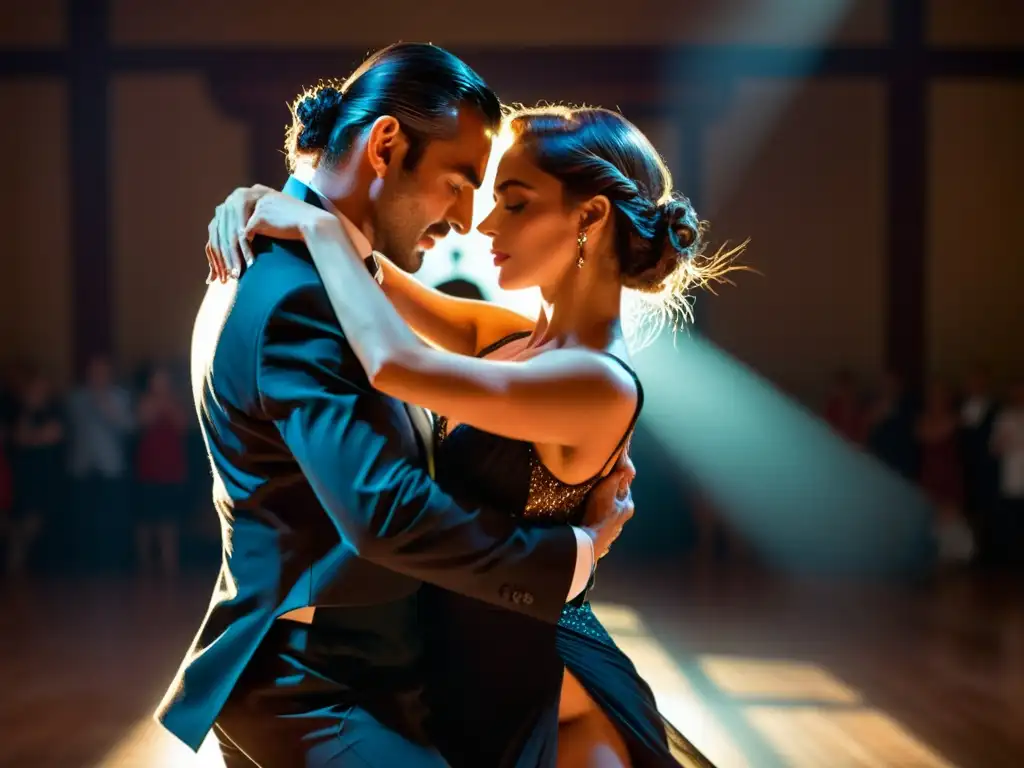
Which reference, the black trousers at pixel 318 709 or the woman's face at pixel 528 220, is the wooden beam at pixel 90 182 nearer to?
the woman's face at pixel 528 220

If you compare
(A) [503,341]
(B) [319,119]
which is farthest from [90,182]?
(B) [319,119]

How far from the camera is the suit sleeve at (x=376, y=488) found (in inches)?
47.3

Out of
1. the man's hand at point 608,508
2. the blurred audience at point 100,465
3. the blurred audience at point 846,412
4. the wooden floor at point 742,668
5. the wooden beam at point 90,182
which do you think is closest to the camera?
the man's hand at point 608,508

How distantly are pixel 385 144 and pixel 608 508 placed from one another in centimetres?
55

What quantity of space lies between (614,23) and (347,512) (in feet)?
27.0

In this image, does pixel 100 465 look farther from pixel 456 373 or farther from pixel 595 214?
pixel 456 373

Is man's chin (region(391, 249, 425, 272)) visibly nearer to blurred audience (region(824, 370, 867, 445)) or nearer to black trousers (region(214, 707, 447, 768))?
black trousers (region(214, 707, 447, 768))

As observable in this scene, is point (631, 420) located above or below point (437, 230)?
below

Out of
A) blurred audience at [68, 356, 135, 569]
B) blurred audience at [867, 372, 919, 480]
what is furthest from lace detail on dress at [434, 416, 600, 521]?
blurred audience at [867, 372, 919, 480]

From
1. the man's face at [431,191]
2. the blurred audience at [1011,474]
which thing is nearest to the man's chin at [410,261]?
the man's face at [431,191]

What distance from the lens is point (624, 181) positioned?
1613mm

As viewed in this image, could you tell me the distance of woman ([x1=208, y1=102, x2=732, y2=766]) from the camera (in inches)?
53.8

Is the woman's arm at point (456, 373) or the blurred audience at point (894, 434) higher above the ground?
the blurred audience at point (894, 434)

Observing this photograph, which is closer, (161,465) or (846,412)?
(161,465)
